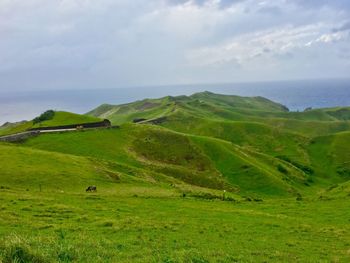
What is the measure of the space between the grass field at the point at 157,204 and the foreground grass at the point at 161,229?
8 cm

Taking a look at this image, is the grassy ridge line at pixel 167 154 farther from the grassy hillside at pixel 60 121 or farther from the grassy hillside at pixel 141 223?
the grassy hillside at pixel 141 223

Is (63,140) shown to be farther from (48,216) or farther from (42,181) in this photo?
(48,216)

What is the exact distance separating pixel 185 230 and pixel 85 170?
88.8 ft

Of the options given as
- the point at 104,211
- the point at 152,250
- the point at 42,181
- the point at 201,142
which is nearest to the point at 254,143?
the point at 201,142

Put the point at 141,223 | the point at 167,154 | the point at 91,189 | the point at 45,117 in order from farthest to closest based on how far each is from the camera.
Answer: the point at 45,117
the point at 167,154
the point at 91,189
the point at 141,223

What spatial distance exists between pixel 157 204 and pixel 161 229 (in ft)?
35.6

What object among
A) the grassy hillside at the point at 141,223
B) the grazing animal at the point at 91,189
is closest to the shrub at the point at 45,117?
the grassy hillside at the point at 141,223

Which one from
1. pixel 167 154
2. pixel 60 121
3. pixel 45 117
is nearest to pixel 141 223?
pixel 167 154

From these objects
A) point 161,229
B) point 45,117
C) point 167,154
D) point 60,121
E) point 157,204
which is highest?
point 45,117

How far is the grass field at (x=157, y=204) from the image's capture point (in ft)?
67.6

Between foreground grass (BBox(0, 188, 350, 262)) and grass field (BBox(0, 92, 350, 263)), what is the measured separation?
78 millimetres

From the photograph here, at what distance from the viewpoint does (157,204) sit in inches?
1485

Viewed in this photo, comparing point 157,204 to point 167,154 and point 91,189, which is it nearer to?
point 91,189

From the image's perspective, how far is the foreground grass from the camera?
17.3 metres
